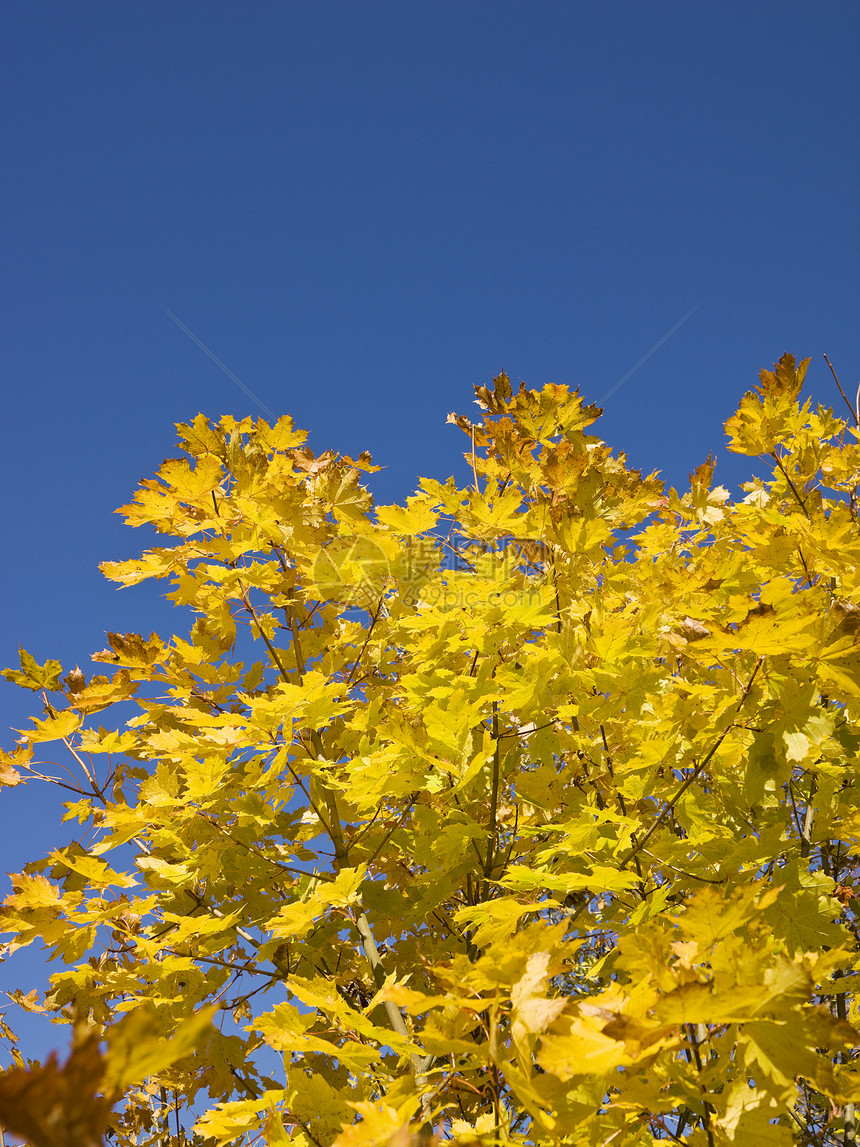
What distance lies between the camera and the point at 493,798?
203 centimetres

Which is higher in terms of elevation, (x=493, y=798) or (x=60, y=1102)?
(x=493, y=798)

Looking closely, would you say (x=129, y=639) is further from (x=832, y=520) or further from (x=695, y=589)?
(x=832, y=520)

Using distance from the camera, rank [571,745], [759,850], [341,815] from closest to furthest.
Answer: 1. [759,850]
2. [571,745]
3. [341,815]

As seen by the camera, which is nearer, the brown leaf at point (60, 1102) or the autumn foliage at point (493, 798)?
the brown leaf at point (60, 1102)

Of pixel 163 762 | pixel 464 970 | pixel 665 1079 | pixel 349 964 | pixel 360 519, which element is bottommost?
pixel 665 1079

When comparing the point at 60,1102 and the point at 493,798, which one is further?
the point at 493,798

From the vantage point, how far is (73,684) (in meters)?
2.79

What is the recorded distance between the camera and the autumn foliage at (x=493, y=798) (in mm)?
1179

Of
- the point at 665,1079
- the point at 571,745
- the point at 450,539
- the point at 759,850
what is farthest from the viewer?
the point at 450,539

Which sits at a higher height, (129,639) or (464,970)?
(129,639)

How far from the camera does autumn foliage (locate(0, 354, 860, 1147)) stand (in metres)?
1.18

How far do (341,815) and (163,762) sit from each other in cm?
70

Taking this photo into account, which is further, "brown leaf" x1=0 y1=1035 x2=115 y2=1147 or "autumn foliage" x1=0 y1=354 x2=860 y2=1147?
"autumn foliage" x1=0 y1=354 x2=860 y2=1147

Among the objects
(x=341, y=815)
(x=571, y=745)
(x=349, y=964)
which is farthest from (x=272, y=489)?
(x=349, y=964)
